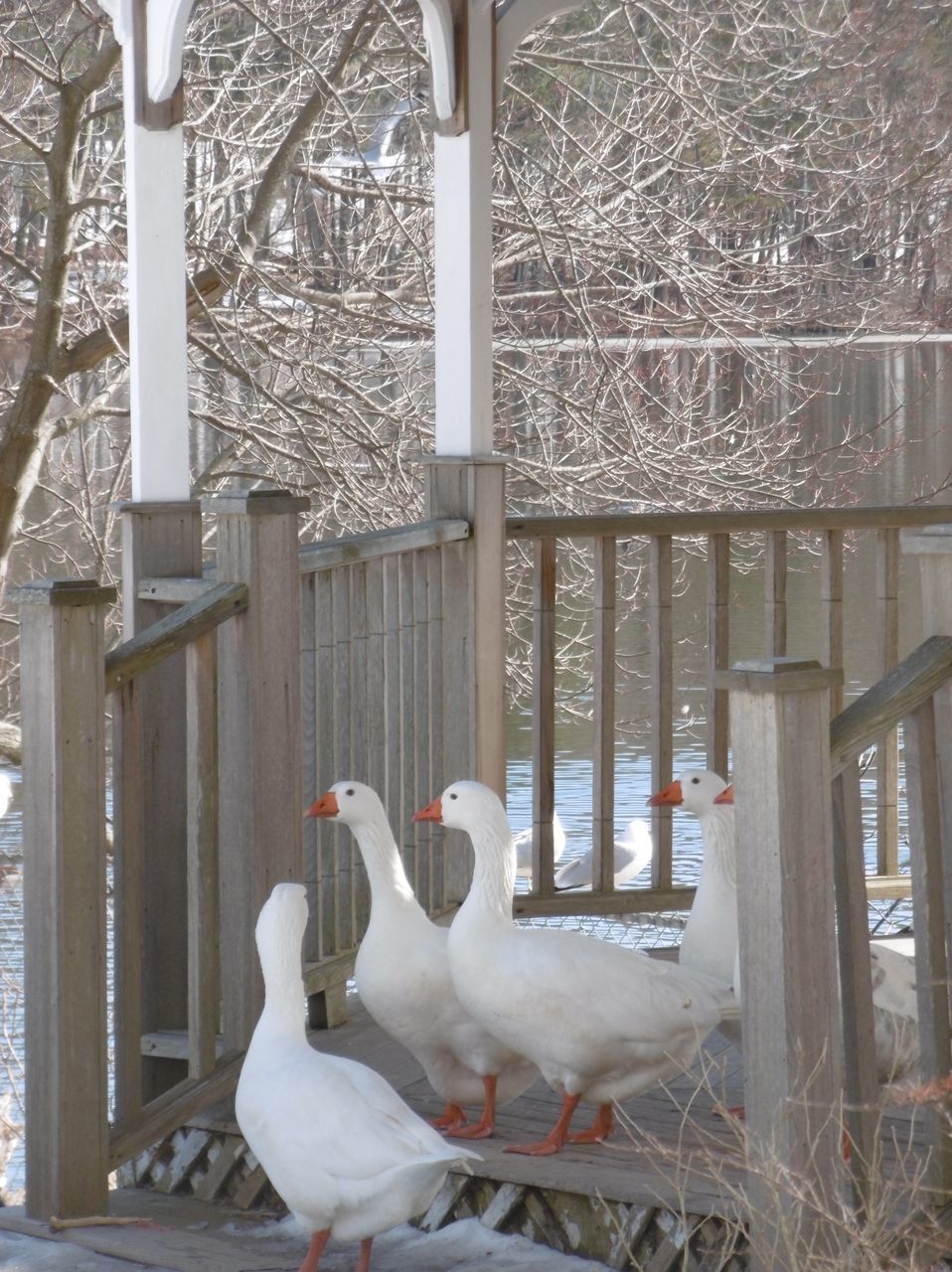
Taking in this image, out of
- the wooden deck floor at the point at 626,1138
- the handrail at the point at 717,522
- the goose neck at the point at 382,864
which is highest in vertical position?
the handrail at the point at 717,522

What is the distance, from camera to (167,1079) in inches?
153

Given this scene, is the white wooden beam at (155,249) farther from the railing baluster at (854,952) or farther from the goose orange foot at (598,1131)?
the railing baluster at (854,952)

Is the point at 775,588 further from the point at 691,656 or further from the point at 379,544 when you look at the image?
the point at 691,656

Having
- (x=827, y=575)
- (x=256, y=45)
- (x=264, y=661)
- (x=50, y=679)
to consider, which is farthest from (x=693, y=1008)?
(x=256, y=45)

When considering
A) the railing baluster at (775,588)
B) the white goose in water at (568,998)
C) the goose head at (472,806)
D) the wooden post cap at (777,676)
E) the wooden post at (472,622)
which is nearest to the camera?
the wooden post cap at (777,676)

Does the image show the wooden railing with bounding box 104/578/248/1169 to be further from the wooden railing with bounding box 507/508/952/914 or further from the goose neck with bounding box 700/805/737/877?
the wooden railing with bounding box 507/508/952/914

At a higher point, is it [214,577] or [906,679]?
[214,577]

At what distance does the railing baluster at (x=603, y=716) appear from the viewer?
15.9ft

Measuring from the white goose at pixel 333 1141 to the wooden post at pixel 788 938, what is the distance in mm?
563

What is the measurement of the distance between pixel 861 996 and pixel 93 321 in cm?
632

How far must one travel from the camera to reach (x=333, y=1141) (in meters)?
2.87

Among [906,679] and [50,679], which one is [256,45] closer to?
[50,679]

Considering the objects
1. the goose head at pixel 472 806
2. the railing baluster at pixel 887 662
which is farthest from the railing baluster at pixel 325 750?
the railing baluster at pixel 887 662

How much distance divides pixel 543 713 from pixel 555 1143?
1.68 m
